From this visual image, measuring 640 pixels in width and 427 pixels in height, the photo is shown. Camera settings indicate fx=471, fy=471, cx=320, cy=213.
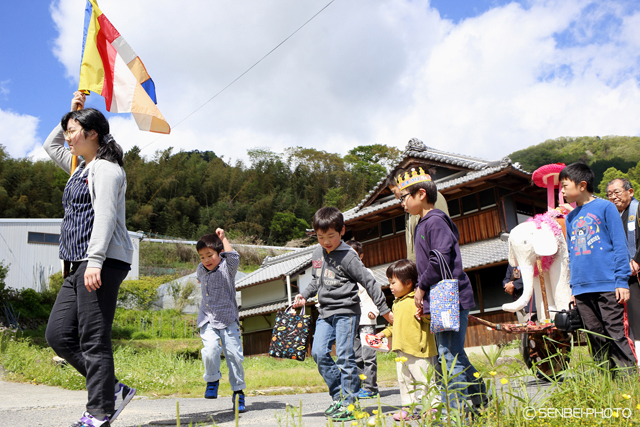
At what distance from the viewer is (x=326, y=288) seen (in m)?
3.52

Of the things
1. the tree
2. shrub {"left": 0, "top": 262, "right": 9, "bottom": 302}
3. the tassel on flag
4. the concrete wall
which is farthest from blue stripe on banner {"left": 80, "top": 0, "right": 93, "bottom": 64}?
the tree

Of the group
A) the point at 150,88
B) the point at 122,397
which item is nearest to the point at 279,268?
the point at 150,88

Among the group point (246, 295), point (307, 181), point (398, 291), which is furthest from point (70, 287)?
point (307, 181)

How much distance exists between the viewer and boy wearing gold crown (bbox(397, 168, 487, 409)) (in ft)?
8.57

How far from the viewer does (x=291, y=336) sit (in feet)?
12.3

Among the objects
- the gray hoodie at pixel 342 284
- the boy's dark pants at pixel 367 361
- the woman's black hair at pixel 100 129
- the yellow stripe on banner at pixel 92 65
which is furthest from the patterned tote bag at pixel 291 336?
the yellow stripe on banner at pixel 92 65

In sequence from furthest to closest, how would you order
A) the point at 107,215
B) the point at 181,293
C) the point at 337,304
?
the point at 181,293 → the point at 337,304 → the point at 107,215

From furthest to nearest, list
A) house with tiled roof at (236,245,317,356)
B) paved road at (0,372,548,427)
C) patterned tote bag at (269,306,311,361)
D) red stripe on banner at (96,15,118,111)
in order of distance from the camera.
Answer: house with tiled roof at (236,245,317,356)
red stripe on banner at (96,15,118,111)
patterned tote bag at (269,306,311,361)
paved road at (0,372,548,427)

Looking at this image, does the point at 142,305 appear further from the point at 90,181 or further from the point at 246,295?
the point at 90,181

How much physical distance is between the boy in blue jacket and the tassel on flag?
360 cm

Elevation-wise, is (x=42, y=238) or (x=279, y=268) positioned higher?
(x=42, y=238)

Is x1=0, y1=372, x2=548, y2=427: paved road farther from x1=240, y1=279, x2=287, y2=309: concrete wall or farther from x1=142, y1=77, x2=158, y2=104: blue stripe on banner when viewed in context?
x1=240, y1=279, x2=287, y2=309: concrete wall

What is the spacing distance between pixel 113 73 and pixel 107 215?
2.63 m

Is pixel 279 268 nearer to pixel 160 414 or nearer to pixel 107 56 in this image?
pixel 107 56
